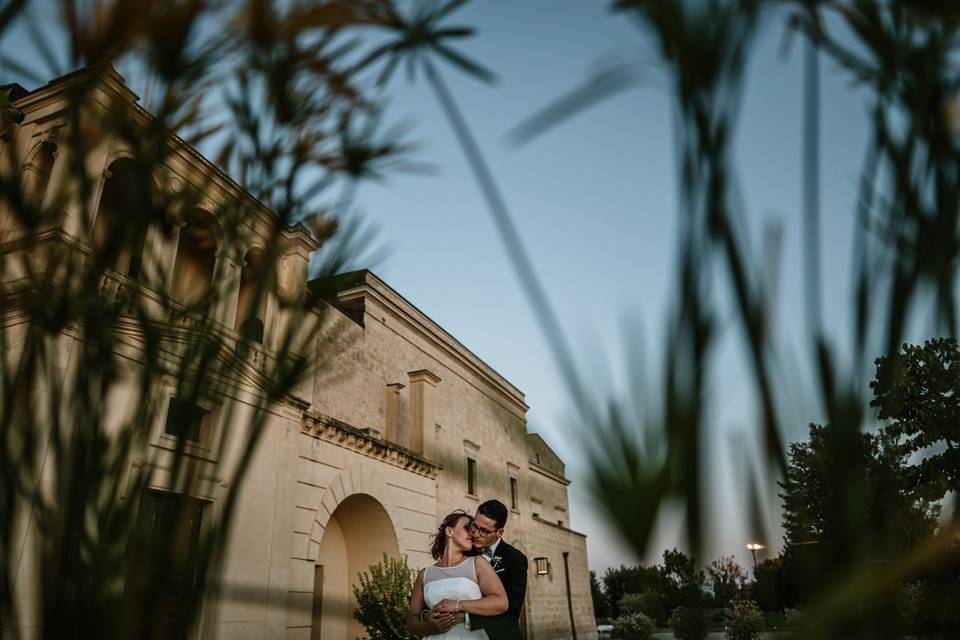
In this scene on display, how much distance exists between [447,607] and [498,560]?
0.47 m

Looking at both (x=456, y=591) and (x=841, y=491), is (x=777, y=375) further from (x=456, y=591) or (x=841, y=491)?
(x=456, y=591)

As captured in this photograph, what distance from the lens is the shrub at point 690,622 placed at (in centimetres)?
35

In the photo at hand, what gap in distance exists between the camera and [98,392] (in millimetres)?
686

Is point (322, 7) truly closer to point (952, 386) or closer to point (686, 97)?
point (686, 97)

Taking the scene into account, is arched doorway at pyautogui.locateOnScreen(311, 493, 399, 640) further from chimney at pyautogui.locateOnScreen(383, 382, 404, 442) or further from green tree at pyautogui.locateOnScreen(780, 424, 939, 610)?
green tree at pyautogui.locateOnScreen(780, 424, 939, 610)

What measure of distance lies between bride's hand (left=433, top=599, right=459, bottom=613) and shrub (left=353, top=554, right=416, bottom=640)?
496cm

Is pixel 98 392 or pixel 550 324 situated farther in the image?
pixel 98 392

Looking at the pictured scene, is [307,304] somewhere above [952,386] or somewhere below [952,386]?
above

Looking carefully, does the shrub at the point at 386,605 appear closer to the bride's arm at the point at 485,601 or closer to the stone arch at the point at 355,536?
the stone arch at the point at 355,536

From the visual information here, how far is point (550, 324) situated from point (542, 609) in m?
17.9

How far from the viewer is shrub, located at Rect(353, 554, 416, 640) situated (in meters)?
7.55

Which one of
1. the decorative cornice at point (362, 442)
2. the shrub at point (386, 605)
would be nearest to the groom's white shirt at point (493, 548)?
the decorative cornice at point (362, 442)

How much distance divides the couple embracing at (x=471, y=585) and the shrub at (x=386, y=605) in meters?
4.56

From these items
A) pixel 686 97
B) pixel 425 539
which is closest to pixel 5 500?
pixel 686 97
